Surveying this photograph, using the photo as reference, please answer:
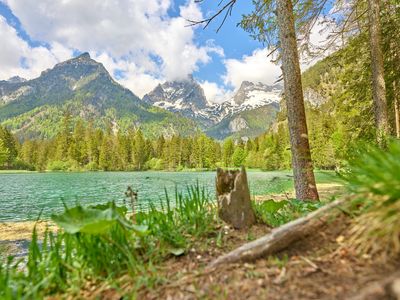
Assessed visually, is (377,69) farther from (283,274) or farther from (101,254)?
(101,254)

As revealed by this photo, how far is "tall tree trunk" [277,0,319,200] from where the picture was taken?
5613 millimetres

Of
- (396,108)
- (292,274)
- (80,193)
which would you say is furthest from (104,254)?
(80,193)

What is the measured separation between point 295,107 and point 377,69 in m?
4.63

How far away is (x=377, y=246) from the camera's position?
5.18 feet

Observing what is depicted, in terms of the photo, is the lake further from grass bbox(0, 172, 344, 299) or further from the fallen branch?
the fallen branch

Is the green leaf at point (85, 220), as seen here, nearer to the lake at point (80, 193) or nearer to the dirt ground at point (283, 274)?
the lake at point (80, 193)

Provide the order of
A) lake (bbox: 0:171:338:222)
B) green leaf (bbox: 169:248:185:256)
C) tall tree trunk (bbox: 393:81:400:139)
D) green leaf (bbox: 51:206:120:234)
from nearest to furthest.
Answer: green leaf (bbox: 51:206:120:234) → green leaf (bbox: 169:248:185:256) → lake (bbox: 0:171:338:222) → tall tree trunk (bbox: 393:81:400:139)

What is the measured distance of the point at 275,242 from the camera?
1.97 metres

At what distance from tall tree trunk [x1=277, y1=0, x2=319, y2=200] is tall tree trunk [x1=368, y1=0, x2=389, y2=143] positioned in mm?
4132

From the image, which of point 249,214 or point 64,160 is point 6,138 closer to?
point 64,160

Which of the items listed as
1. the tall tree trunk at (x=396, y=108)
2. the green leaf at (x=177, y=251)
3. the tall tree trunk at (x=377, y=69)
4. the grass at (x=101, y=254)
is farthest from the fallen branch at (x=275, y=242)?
the tall tree trunk at (x=396, y=108)

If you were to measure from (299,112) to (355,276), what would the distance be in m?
4.51

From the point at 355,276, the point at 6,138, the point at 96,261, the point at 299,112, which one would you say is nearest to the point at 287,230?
the point at 355,276

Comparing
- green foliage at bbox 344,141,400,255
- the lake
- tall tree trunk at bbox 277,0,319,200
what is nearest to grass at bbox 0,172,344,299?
the lake
